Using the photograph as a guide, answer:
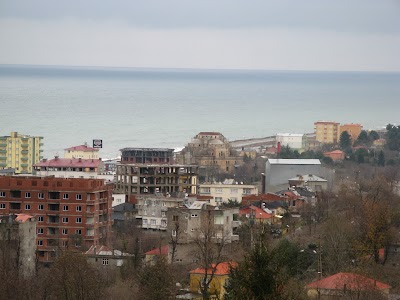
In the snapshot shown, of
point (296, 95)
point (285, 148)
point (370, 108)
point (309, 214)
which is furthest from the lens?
point (296, 95)

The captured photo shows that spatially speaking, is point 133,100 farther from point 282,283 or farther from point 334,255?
point 282,283

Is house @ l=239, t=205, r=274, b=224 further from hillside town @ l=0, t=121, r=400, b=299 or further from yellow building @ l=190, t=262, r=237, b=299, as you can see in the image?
yellow building @ l=190, t=262, r=237, b=299

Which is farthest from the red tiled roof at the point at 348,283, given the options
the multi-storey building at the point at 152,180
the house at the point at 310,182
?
the house at the point at 310,182

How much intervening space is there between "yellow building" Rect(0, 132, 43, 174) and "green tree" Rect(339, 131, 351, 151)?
939cm

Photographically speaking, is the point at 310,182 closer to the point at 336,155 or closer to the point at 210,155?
the point at 210,155

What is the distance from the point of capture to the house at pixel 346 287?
1546 cm

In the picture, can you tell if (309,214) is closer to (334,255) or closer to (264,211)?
(264,211)

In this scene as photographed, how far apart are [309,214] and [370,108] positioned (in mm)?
58473

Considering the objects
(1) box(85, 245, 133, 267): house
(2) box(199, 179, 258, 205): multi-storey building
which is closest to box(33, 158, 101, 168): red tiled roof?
(2) box(199, 179, 258, 205): multi-storey building

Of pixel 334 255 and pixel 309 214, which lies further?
pixel 309 214

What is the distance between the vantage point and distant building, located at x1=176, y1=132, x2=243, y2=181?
3709 centimetres

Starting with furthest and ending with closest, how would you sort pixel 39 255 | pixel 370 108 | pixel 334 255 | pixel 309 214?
pixel 370 108
pixel 309 214
pixel 39 255
pixel 334 255

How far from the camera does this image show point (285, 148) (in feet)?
139

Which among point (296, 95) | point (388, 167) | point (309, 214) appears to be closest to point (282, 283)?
point (309, 214)
